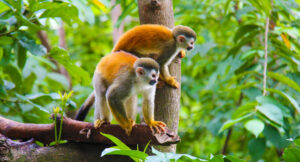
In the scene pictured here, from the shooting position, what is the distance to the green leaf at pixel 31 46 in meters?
2.81

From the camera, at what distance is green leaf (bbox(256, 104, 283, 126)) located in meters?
2.32

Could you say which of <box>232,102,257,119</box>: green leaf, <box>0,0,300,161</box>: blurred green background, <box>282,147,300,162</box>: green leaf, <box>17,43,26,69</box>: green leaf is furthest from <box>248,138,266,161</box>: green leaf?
<box>17,43,26,69</box>: green leaf

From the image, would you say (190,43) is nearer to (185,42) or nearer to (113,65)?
(185,42)

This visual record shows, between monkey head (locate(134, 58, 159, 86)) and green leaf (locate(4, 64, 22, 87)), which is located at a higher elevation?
monkey head (locate(134, 58, 159, 86))

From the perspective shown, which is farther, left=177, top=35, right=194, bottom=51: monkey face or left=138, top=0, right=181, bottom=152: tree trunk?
left=177, top=35, right=194, bottom=51: monkey face

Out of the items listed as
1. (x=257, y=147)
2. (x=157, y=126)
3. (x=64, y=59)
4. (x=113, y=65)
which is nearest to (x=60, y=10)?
(x=64, y=59)

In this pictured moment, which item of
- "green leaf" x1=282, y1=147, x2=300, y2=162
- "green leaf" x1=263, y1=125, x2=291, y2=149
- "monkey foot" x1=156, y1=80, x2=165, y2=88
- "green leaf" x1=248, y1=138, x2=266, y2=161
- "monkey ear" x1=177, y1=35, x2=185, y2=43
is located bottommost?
"green leaf" x1=248, y1=138, x2=266, y2=161

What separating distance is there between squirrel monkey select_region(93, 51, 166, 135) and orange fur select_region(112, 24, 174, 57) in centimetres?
23

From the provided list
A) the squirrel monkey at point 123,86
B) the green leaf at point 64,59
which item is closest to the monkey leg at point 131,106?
the squirrel monkey at point 123,86

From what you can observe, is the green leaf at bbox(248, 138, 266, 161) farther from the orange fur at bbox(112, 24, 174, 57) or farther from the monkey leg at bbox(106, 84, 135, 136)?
the monkey leg at bbox(106, 84, 135, 136)

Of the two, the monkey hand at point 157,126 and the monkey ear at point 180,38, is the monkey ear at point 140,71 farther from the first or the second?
the monkey ear at point 180,38

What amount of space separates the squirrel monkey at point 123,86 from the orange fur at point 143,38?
229mm

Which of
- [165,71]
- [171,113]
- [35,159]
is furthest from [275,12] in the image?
[35,159]

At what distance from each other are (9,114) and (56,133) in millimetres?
1120
